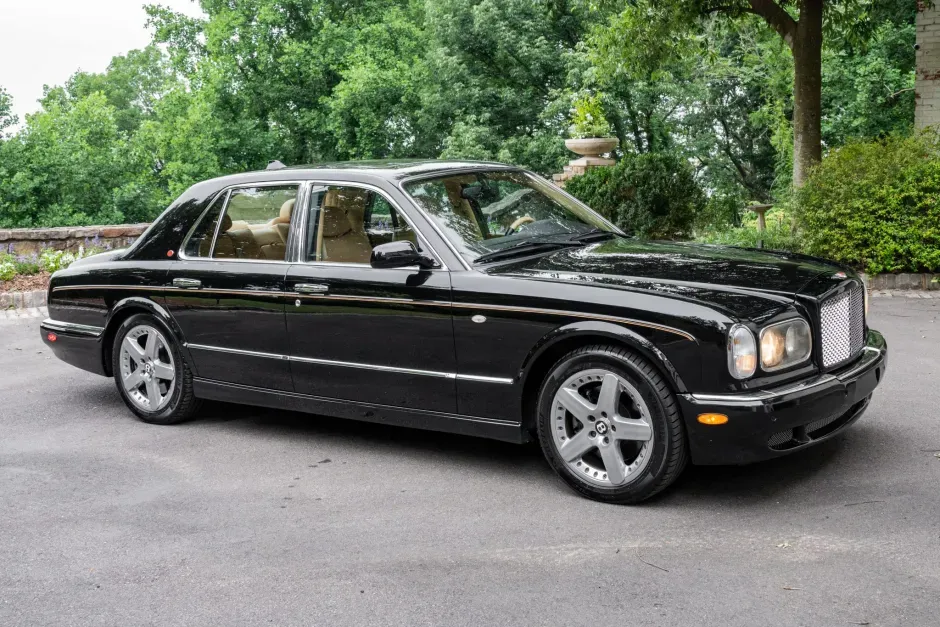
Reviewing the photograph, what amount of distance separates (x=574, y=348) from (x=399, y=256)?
1045 mm

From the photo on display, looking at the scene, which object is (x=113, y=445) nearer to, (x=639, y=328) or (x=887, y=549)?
(x=639, y=328)

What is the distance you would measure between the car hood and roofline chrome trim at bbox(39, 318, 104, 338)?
317 centimetres

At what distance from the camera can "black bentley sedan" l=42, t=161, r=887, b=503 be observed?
15.9 feet

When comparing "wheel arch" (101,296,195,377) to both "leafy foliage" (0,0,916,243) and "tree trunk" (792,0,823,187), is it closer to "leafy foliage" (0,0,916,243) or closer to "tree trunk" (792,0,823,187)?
"tree trunk" (792,0,823,187)

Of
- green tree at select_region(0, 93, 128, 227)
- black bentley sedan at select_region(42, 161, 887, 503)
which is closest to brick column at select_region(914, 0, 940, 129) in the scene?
black bentley sedan at select_region(42, 161, 887, 503)

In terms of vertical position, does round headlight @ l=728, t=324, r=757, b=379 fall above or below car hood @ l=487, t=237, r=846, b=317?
below

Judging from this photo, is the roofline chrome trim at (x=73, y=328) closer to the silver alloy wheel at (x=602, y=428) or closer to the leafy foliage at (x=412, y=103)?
the silver alloy wheel at (x=602, y=428)

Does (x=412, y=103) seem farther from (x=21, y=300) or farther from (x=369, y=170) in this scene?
A: (x=369, y=170)

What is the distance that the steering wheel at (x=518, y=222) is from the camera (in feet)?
19.8

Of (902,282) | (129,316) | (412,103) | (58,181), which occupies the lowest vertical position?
(902,282)

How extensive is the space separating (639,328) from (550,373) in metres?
0.53

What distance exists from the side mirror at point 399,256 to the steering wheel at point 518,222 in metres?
0.63

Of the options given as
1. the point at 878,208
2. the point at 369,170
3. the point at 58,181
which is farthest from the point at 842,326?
the point at 58,181

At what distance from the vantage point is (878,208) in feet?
37.3
